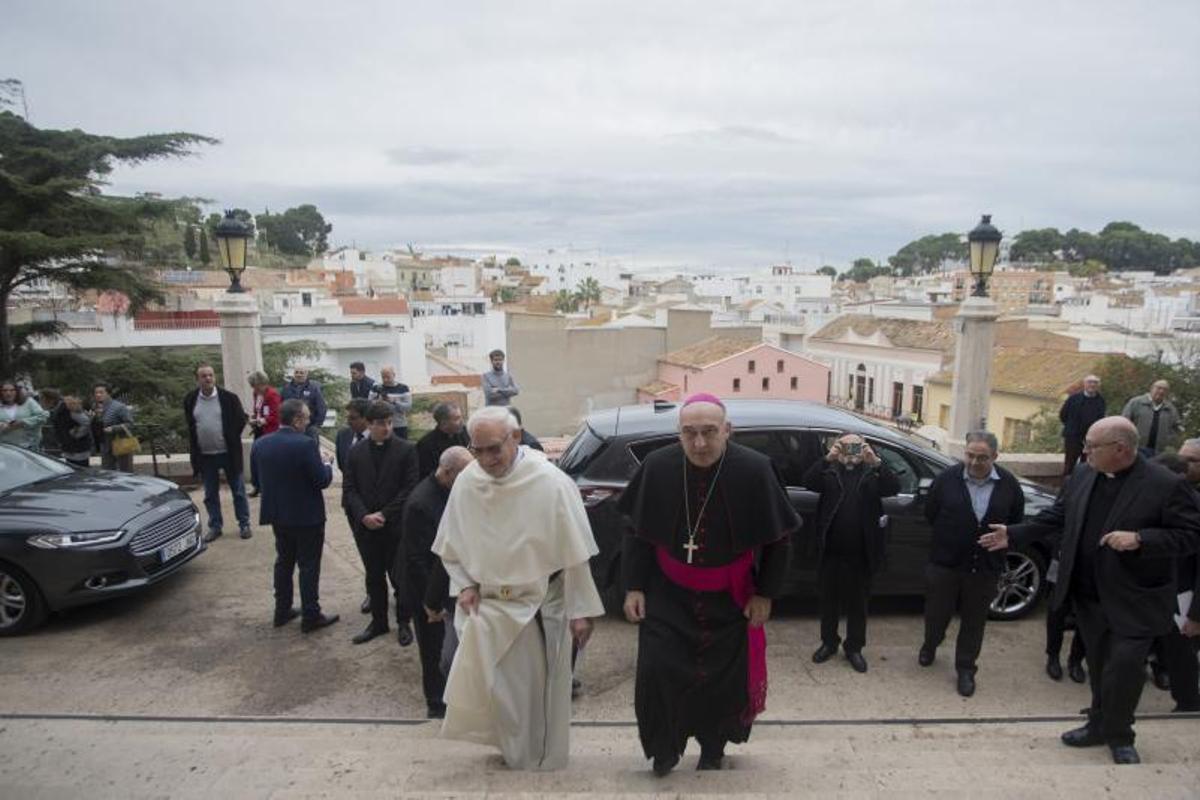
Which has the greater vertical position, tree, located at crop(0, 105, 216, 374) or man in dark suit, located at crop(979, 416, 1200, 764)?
tree, located at crop(0, 105, 216, 374)

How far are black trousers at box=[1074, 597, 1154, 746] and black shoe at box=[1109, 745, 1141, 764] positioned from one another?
0.7 inches

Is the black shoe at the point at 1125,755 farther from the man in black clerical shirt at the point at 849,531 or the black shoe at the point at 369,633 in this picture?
the black shoe at the point at 369,633

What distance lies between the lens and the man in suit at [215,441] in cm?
704

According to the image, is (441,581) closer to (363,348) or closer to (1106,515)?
(1106,515)

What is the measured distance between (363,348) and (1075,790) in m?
30.9

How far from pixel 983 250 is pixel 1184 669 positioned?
5573 millimetres

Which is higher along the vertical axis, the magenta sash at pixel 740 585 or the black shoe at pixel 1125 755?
the magenta sash at pixel 740 585

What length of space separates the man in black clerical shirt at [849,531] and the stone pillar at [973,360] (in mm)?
4589

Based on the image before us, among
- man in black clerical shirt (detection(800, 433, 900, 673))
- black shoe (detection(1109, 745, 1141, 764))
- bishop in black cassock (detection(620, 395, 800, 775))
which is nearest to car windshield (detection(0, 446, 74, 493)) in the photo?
bishop in black cassock (detection(620, 395, 800, 775))

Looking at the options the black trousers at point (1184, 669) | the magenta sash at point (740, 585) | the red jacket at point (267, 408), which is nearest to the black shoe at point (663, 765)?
the magenta sash at point (740, 585)

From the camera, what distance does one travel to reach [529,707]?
10.8ft

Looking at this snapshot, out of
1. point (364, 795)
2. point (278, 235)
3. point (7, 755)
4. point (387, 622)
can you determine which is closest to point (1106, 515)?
point (364, 795)

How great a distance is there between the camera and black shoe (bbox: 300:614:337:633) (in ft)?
17.0

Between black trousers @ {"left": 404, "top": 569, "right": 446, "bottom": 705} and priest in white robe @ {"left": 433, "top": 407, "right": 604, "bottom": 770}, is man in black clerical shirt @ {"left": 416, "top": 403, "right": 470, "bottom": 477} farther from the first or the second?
priest in white robe @ {"left": 433, "top": 407, "right": 604, "bottom": 770}
